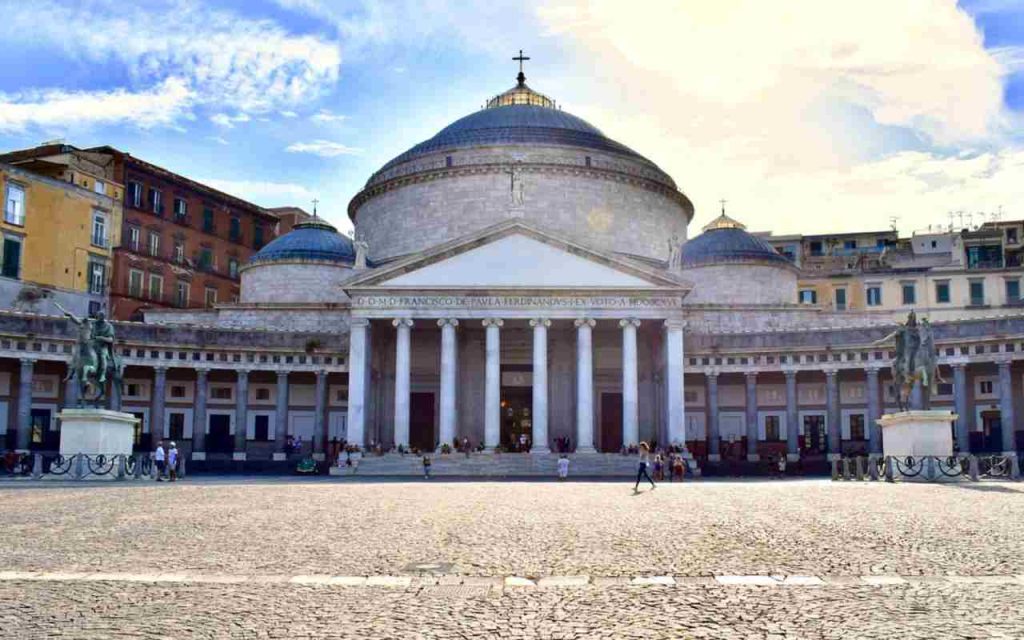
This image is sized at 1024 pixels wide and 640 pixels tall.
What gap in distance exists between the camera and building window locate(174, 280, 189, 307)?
71.8 m

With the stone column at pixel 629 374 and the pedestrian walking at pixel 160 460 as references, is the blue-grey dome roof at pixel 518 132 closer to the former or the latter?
the stone column at pixel 629 374

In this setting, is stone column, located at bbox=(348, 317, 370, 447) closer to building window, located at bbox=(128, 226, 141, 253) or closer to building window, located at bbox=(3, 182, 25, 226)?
building window, located at bbox=(3, 182, 25, 226)

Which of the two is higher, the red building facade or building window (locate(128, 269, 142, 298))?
the red building facade

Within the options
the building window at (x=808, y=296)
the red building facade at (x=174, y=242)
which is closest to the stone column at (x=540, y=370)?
the red building facade at (x=174, y=242)

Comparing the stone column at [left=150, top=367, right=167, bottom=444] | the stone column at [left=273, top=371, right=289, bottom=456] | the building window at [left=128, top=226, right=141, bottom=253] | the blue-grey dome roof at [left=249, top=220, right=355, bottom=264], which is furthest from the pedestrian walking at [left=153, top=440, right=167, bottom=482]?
the building window at [left=128, top=226, right=141, bottom=253]

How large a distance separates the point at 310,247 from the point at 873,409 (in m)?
34.2

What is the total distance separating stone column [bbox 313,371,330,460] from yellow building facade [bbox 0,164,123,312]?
16760 millimetres

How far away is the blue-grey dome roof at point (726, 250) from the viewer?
6512cm

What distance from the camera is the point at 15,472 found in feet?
132

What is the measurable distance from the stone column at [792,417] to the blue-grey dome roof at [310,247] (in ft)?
90.3


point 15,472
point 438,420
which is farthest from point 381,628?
point 438,420

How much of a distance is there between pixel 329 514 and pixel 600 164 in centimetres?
4589

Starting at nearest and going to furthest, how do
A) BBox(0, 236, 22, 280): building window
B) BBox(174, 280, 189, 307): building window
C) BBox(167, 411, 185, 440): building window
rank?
1. BBox(167, 411, 185, 440): building window
2. BBox(0, 236, 22, 280): building window
3. BBox(174, 280, 189, 307): building window

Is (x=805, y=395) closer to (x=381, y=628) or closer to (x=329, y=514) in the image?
(x=329, y=514)
